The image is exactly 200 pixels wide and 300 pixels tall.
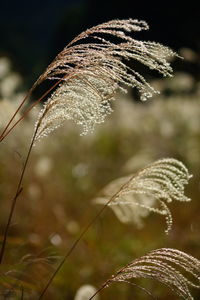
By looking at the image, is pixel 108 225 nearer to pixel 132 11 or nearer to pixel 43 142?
pixel 43 142

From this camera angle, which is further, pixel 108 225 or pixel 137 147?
pixel 137 147

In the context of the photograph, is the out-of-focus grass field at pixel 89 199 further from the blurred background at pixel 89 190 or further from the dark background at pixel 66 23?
the dark background at pixel 66 23

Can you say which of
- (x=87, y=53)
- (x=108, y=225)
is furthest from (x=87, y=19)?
(x=87, y=53)

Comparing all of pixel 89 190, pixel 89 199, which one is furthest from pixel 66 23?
pixel 89 199

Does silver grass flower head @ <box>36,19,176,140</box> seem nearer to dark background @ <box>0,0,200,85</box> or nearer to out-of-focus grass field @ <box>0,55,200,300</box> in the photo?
out-of-focus grass field @ <box>0,55,200,300</box>

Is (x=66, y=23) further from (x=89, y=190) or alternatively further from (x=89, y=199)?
(x=89, y=199)

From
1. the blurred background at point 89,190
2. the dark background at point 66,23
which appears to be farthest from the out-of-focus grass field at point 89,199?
the dark background at point 66,23
